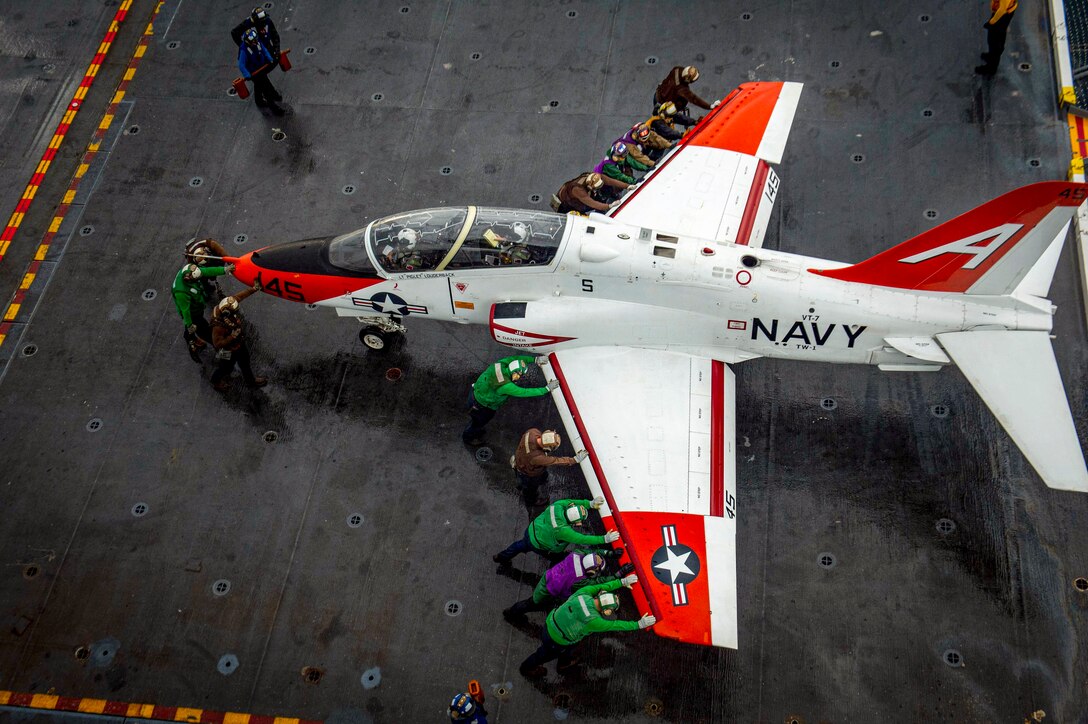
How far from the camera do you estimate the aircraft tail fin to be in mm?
10367

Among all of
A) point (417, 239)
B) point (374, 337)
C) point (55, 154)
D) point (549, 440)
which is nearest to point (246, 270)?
point (374, 337)

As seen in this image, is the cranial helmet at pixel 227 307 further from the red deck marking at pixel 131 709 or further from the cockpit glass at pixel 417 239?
the red deck marking at pixel 131 709

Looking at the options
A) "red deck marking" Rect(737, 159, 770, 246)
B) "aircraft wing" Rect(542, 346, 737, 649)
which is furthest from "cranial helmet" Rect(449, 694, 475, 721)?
"red deck marking" Rect(737, 159, 770, 246)

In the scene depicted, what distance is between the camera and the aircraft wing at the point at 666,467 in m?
10.2

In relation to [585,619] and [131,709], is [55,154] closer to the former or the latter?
[131,709]

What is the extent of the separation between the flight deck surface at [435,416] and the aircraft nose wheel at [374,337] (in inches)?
13.1

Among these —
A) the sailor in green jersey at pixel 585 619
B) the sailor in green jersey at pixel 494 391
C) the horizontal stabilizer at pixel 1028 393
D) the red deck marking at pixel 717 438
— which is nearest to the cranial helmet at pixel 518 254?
the sailor in green jersey at pixel 494 391

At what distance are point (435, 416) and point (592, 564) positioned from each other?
4.10 metres

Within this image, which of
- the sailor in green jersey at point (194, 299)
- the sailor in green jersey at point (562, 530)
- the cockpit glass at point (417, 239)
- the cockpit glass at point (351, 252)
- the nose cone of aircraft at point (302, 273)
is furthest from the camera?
the sailor in green jersey at point (194, 299)

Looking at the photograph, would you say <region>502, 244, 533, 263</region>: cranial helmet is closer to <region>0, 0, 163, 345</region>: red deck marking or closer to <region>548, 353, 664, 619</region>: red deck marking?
<region>548, 353, 664, 619</region>: red deck marking

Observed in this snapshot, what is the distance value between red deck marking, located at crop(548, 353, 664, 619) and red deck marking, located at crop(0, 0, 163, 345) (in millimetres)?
8651

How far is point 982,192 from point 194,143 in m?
13.2

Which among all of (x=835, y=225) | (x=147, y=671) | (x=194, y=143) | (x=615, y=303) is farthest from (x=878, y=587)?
(x=194, y=143)

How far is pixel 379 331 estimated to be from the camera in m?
13.2
